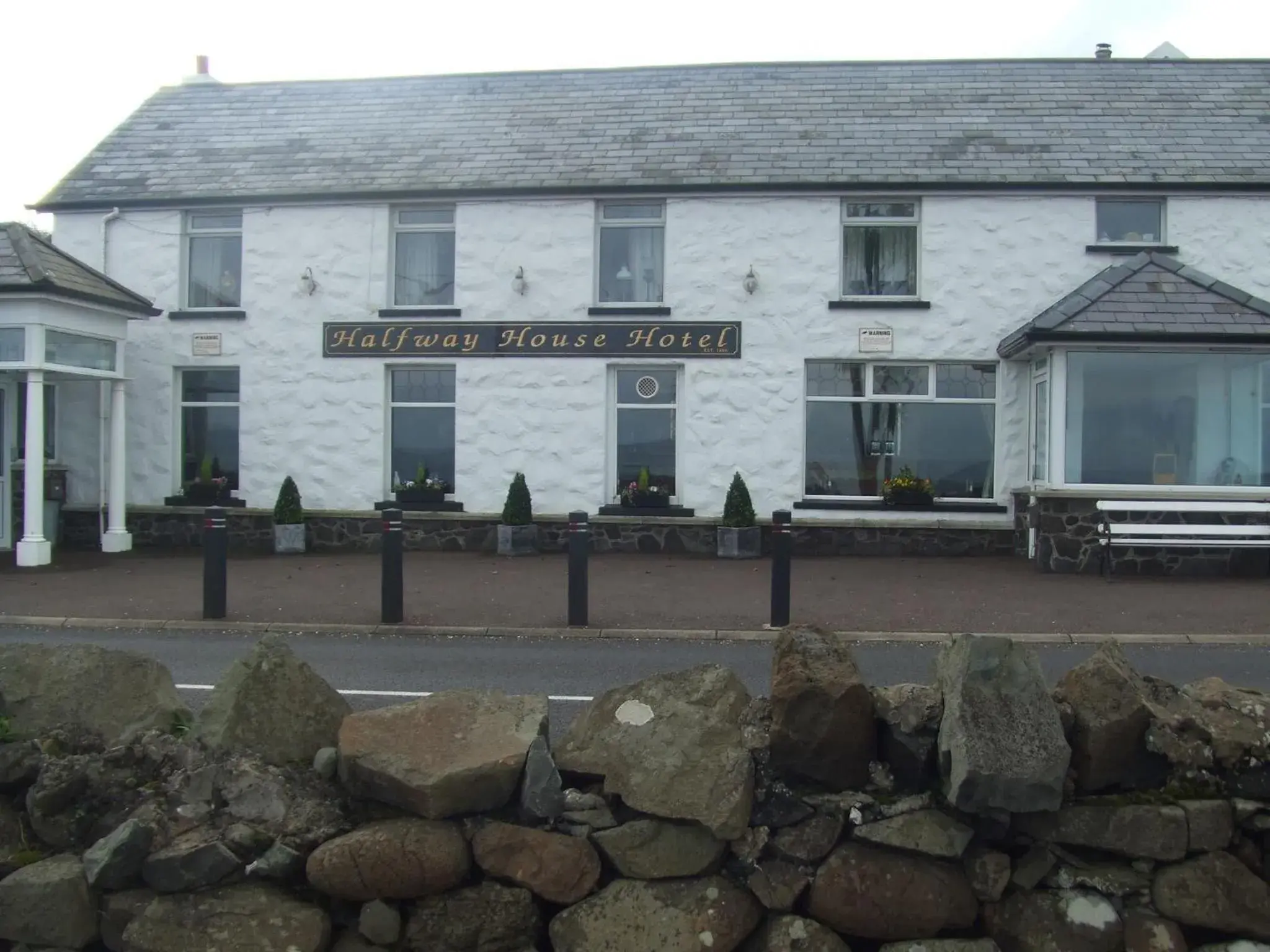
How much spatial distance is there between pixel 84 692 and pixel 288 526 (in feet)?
46.8

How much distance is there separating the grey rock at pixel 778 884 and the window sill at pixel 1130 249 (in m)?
16.2

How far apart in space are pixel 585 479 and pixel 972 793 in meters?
15.1

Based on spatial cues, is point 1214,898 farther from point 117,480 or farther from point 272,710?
point 117,480

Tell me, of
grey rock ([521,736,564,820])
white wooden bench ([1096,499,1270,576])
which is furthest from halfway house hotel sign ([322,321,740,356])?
grey rock ([521,736,564,820])

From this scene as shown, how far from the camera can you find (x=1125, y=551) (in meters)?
15.1

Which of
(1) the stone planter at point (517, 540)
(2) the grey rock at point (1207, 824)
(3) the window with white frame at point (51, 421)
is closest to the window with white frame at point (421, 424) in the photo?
(1) the stone planter at point (517, 540)

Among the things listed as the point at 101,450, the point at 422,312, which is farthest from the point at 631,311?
the point at 101,450

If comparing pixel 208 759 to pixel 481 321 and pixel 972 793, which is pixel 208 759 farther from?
pixel 481 321

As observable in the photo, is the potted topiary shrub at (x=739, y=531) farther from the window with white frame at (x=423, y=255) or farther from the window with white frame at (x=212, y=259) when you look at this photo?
the window with white frame at (x=212, y=259)

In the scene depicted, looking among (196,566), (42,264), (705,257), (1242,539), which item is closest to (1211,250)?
(1242,539)

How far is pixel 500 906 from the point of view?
11.7ft

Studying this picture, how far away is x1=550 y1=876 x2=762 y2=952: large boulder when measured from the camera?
138 inches

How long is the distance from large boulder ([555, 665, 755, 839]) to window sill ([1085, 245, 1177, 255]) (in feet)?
51.4

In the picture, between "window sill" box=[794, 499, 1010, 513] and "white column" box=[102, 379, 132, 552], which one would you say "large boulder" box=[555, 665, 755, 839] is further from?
"white column" box=[102, 379, 132, 552]
